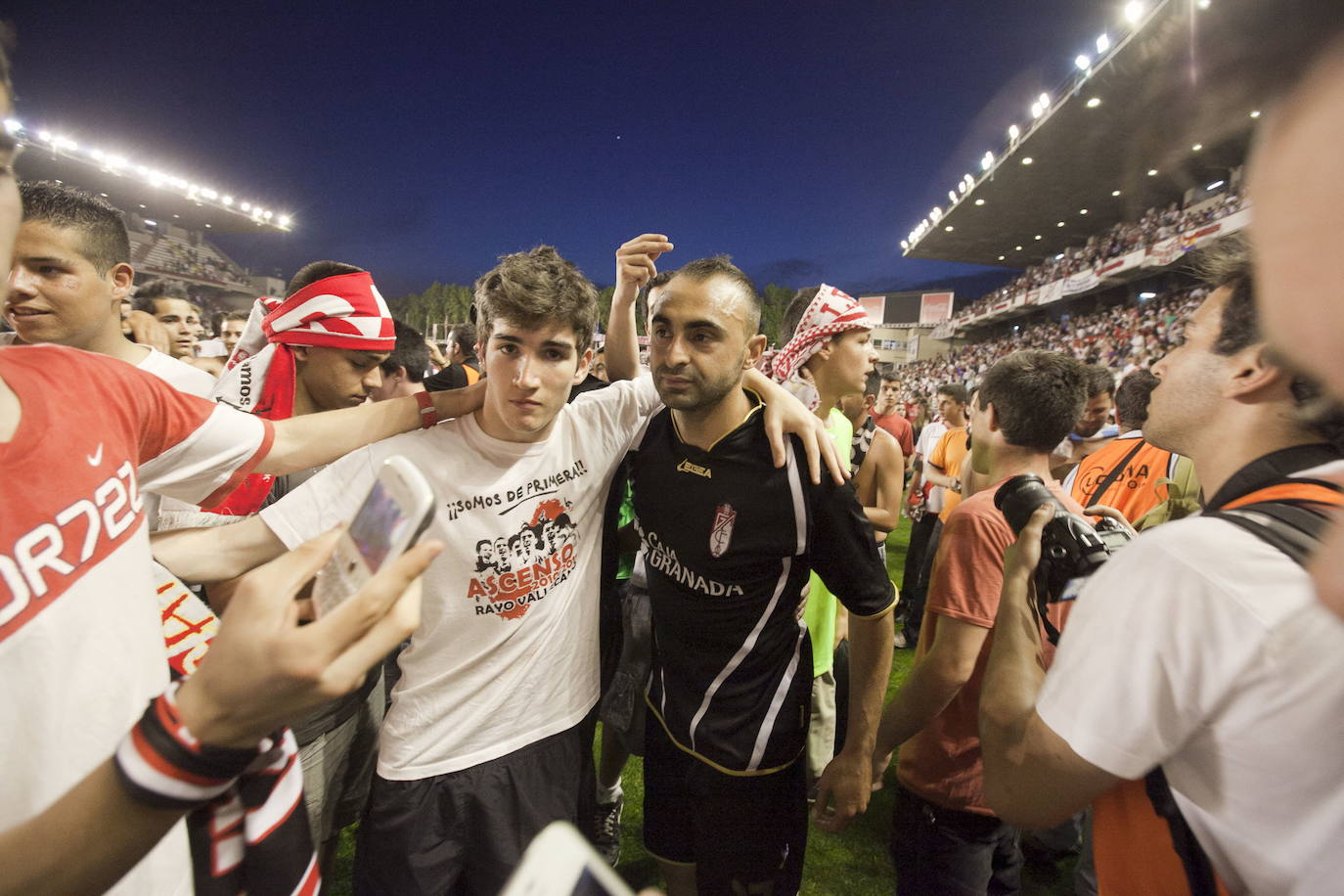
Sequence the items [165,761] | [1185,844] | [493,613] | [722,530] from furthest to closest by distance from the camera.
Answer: [722,530]
[493,613]
[1185,844]
[165,761]

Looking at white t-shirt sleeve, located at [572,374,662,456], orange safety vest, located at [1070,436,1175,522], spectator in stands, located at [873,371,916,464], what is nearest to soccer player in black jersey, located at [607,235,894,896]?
white t-shirt sleeve, located at [572,374,662,456]

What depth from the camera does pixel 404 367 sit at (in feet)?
15.9

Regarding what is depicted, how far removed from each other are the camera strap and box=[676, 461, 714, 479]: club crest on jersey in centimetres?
140

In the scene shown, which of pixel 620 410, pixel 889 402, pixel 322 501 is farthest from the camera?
pixel 889 402

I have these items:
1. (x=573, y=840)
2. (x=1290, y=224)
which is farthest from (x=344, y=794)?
(x=1290, y=224)

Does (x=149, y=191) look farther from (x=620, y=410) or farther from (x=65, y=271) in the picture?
(x=620, y=410)

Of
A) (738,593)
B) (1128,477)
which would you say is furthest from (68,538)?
(1128,477)

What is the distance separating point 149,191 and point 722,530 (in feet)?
167

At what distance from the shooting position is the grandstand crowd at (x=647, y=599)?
767mm

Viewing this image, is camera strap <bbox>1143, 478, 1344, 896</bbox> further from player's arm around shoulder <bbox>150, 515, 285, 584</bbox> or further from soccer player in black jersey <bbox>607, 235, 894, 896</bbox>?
player's arm around shoulder <bbox>150, 515, 285, 584</bbox>

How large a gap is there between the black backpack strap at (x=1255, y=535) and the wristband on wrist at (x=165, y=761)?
1.57 meters

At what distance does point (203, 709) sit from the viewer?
0.74 metres

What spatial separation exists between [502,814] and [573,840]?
1.49 meters

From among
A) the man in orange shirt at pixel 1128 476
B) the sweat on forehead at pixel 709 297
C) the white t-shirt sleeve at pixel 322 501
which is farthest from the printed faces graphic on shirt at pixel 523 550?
the man in orange shirt at pixel 1128 476
